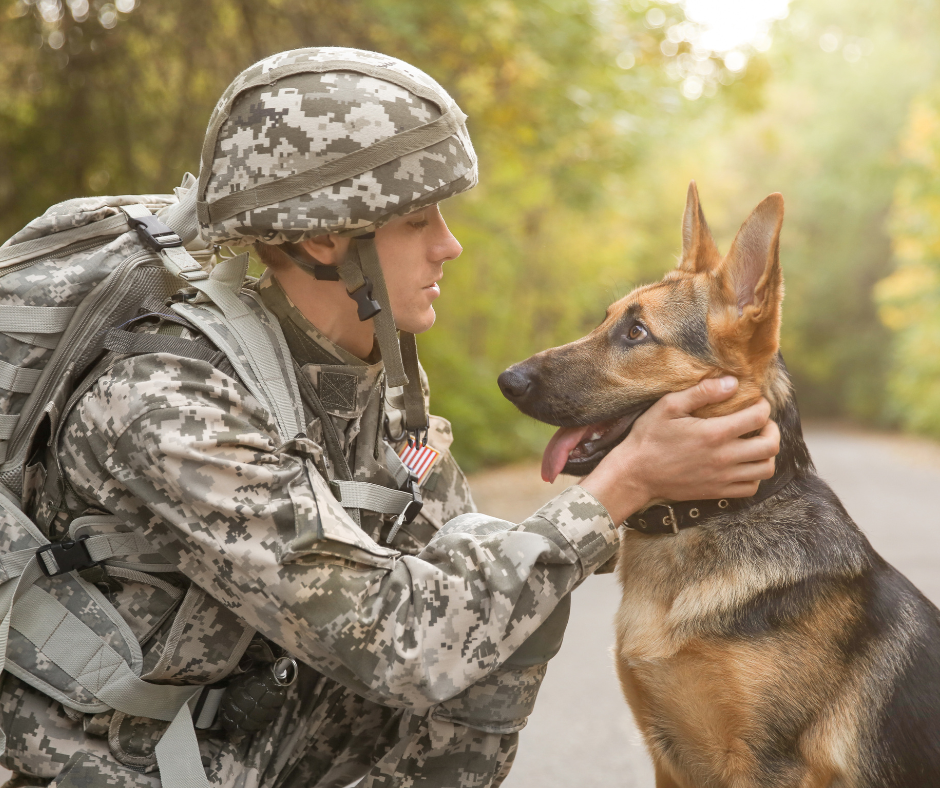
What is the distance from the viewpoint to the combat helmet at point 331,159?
2.40 meters

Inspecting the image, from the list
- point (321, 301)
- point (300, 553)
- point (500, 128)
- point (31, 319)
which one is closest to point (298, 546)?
point (300, 553)

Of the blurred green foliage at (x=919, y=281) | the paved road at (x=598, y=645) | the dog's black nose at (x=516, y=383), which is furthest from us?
the blurred green foliage at (x=919, y=281)

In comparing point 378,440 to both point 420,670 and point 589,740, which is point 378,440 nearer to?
point 420,670

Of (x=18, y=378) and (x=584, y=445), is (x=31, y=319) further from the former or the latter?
(x=584, y=445)

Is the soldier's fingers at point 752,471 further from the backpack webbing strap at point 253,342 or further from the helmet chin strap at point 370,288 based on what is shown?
the backpack webbing strap at point 253,342

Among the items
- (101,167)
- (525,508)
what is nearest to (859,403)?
(525,508)

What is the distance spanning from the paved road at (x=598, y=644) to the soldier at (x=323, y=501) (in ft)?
3.06

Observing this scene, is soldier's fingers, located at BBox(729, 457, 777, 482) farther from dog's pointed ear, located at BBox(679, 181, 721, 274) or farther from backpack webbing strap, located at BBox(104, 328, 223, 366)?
backpack webbing strap, located at BBox(104, 328, 223, 366)

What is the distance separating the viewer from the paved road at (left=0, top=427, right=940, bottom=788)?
Answer: 4.03 meters

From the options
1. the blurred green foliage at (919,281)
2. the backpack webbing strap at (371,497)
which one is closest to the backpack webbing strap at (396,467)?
the backpack webbing strap at (371,497)

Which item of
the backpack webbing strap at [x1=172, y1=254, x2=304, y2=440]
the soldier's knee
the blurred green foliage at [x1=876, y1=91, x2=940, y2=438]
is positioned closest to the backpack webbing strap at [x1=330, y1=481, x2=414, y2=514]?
the backpack webbing strap at [x1=172, y1=254, x2=304, y2=440]

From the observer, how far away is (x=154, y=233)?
102 inches

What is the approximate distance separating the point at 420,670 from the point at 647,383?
122 centimetres

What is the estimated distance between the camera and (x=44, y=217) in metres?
2.57
